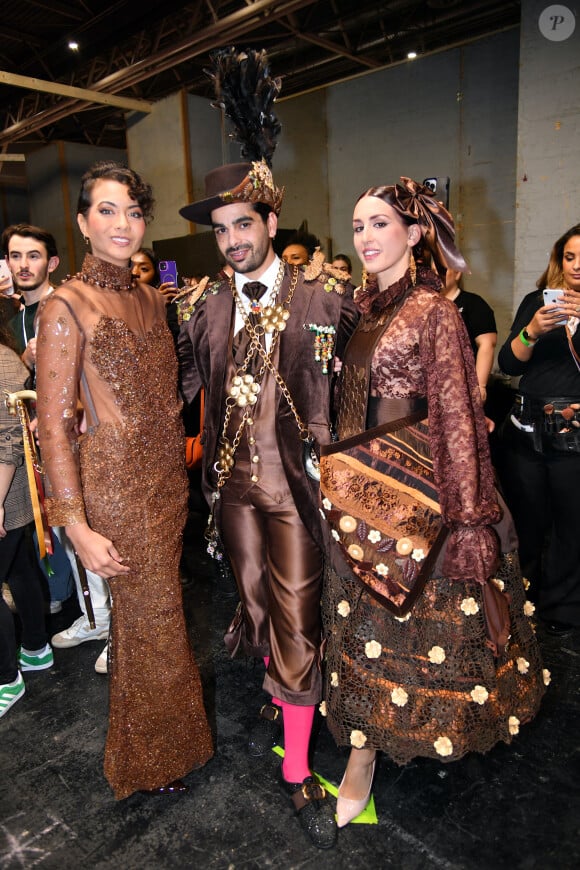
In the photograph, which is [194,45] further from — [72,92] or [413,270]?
[413,270]

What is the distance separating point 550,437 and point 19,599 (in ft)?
8.42

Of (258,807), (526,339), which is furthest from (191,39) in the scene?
(258,807)

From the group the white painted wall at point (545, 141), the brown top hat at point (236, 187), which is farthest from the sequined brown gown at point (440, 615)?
the white painted wall at point (545, 141)

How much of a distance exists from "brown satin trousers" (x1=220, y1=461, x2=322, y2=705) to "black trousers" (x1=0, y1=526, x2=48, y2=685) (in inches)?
43.7

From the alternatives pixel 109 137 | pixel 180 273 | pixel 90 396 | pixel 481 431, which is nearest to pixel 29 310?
pixel 90 396

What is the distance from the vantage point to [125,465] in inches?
72.7

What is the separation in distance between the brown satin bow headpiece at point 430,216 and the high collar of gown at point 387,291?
0.07 meters

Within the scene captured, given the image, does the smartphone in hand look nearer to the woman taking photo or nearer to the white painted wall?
the woman taking photo

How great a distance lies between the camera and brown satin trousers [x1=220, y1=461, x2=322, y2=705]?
2023 mm

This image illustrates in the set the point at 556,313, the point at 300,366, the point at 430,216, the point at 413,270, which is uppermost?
the point at 430,216

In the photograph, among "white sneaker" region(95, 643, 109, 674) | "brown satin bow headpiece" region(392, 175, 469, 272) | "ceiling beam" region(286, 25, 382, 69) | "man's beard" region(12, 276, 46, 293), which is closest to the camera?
"brown satin bow headpiece" region(392, 175, 469, 272)

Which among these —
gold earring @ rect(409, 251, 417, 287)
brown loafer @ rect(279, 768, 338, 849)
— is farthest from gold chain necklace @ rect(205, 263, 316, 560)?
brown loafer @ rect(279, 768, 338, 849)

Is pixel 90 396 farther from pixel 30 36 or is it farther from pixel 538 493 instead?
pixel 30 36

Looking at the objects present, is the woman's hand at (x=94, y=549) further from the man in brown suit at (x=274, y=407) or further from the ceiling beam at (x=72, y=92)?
the ceiling beam at (x=72, y=92)
